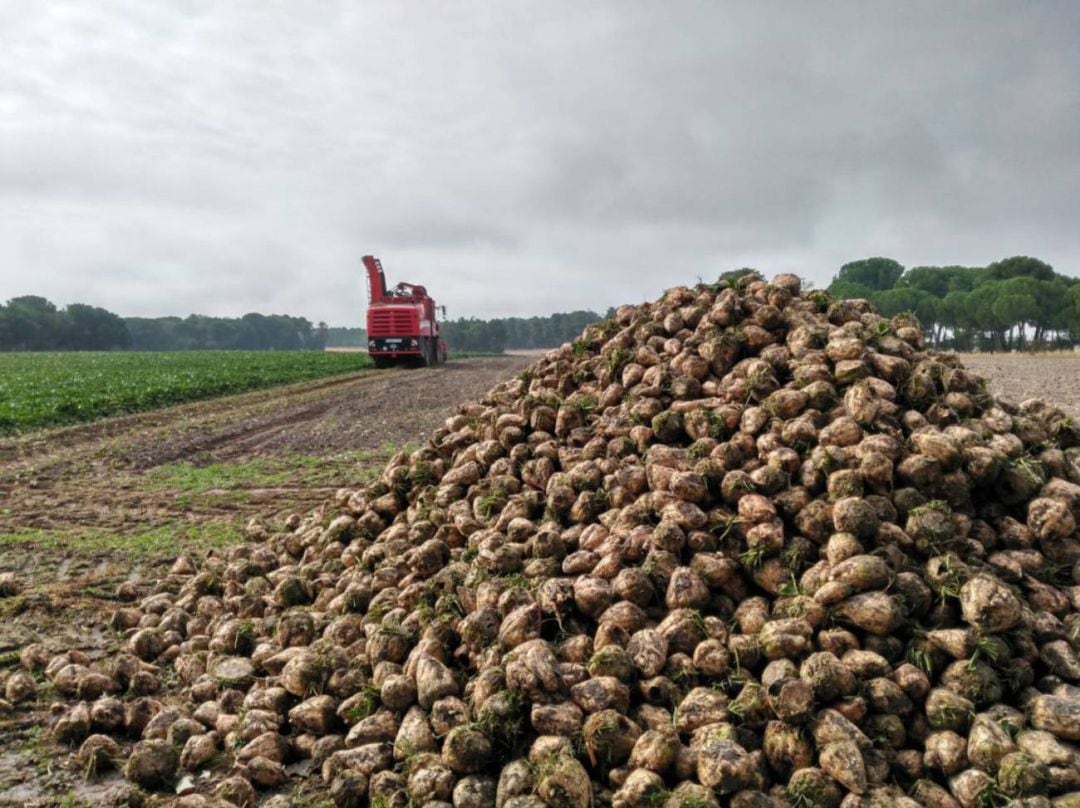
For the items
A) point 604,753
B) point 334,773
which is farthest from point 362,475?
point 604,753

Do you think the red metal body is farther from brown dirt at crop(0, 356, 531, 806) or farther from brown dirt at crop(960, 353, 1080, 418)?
brown dirt at crop(960, 353, 1080, 418)

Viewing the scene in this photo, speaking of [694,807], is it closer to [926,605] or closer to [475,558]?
[926,605]

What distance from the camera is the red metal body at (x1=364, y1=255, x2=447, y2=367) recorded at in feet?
112

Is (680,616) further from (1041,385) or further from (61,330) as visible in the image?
(61,330)

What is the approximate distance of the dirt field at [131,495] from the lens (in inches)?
186

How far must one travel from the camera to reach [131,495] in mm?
10438

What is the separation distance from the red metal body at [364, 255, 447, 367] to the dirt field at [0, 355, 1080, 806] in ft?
39.8

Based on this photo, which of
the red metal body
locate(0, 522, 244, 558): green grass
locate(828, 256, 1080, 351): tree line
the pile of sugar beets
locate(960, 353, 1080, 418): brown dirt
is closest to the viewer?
the pile of sugar beets

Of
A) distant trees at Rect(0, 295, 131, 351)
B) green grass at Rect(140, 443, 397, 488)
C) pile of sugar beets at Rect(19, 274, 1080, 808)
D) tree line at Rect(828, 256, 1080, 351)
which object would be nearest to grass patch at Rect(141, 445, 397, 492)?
green grass at Rect(140, 443, 397, 488)

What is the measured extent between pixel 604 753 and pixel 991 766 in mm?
1643

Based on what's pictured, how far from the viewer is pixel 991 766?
3.13 metres

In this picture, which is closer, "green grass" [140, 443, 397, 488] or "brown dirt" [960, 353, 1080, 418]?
"green grass" [140, 443, 397, 488]

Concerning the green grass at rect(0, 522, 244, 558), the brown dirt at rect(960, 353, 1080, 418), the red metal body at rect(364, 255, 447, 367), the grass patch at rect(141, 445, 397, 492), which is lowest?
the green grass at rect(0, 522, 244, 558)

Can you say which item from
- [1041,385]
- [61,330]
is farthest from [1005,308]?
[61,330]
